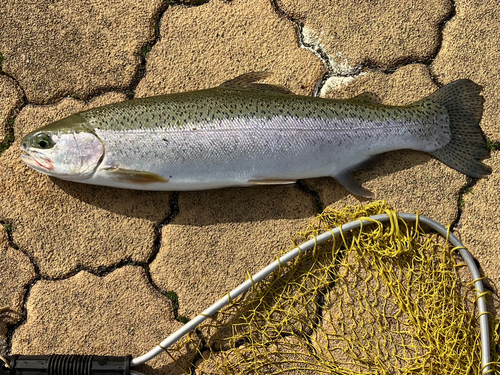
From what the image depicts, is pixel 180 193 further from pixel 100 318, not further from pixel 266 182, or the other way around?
pixel 100 318

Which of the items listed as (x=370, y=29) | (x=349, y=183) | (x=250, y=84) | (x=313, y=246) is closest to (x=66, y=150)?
(x=250, y=84)

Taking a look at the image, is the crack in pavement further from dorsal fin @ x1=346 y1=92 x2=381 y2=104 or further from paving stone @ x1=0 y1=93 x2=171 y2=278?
paving stone @ x1=0 y1=93 x2=171 y2=278

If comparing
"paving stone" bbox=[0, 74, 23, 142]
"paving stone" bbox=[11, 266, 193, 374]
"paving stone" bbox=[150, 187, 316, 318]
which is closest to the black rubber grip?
"paving stone" bbox=[11, 266, 193, 374]

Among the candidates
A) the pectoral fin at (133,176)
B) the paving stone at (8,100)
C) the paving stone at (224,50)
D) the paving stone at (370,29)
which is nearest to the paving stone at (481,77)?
the paving stone at (370,29)

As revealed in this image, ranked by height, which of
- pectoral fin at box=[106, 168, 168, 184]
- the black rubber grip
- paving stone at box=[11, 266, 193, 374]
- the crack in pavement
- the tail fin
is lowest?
the black rubber grip

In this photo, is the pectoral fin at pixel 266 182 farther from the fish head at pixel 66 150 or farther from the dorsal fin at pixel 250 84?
the fish head at pixel 66 150

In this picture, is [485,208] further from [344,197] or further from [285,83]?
[285,83]
